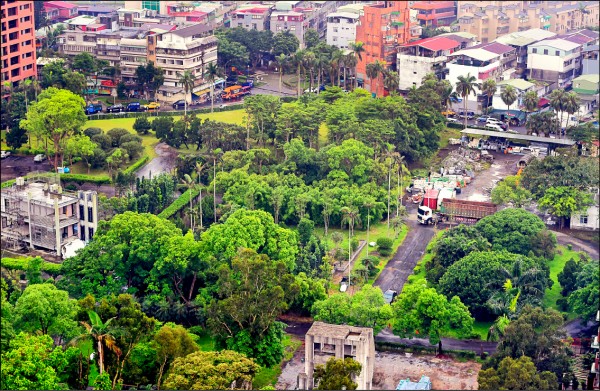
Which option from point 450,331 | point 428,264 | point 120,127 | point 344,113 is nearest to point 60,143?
point 120,127

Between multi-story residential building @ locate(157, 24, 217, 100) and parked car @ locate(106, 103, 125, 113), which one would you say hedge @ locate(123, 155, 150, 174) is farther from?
multi-story residential building @ locate(157, 24, 217, 100)

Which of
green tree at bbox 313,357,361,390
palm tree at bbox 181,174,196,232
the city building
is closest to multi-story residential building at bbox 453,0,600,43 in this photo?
palm tree at bbox 181,174,196,232

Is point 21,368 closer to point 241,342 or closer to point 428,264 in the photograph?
point 241,342

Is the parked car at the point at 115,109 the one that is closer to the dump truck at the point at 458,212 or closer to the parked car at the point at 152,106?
the parked car at the point at 152,106

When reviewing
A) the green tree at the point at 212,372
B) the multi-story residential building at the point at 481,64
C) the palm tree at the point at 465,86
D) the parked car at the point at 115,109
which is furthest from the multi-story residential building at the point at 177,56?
the green tree at the point at 212,372

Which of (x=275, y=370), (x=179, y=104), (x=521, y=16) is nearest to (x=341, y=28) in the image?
(x=521, y=16)
